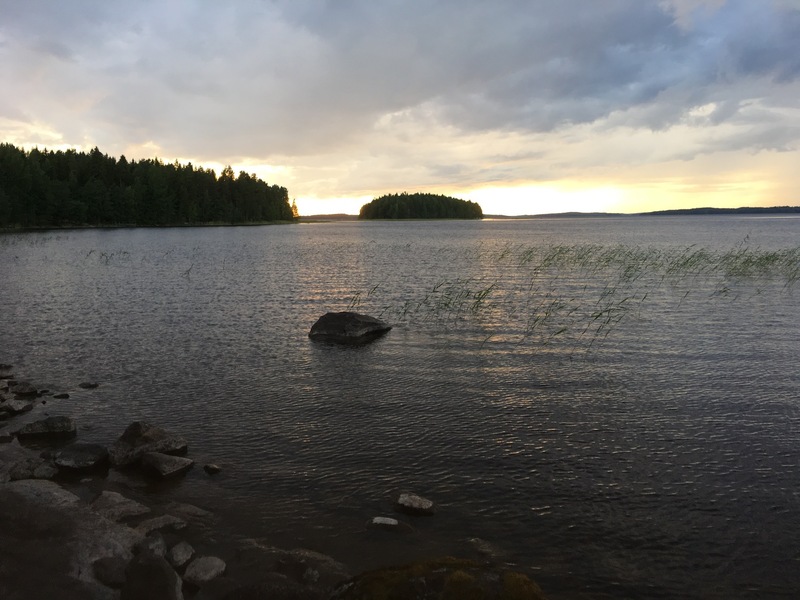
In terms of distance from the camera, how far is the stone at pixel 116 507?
9.17 m

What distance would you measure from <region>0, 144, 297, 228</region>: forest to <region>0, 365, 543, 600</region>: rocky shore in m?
129

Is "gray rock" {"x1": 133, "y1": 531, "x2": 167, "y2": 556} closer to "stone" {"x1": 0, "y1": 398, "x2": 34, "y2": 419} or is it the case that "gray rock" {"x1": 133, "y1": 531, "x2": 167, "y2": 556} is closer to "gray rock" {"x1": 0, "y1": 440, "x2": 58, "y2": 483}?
"gray rock" {"x1": 0, "y1": 440, "x2": 58, "y2": 483}

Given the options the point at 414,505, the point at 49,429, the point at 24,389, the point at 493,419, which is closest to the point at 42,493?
the point at 49,429

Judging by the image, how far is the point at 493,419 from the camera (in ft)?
45.1

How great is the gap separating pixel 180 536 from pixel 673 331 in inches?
850

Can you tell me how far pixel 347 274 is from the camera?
48.8 metres

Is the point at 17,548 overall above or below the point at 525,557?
above

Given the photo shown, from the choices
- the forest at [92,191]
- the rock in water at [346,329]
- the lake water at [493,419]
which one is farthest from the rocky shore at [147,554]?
the forest at [92,191]

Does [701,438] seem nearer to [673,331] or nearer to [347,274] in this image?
[673,331]

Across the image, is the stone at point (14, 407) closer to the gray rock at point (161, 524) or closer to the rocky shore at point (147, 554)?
the rocky shore at point (147, 554)

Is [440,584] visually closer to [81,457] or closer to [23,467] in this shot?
[81,457]

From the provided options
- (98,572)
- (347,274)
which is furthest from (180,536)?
(347,274)

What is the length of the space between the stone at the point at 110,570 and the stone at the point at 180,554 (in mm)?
629

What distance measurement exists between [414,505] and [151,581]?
4.30 m
